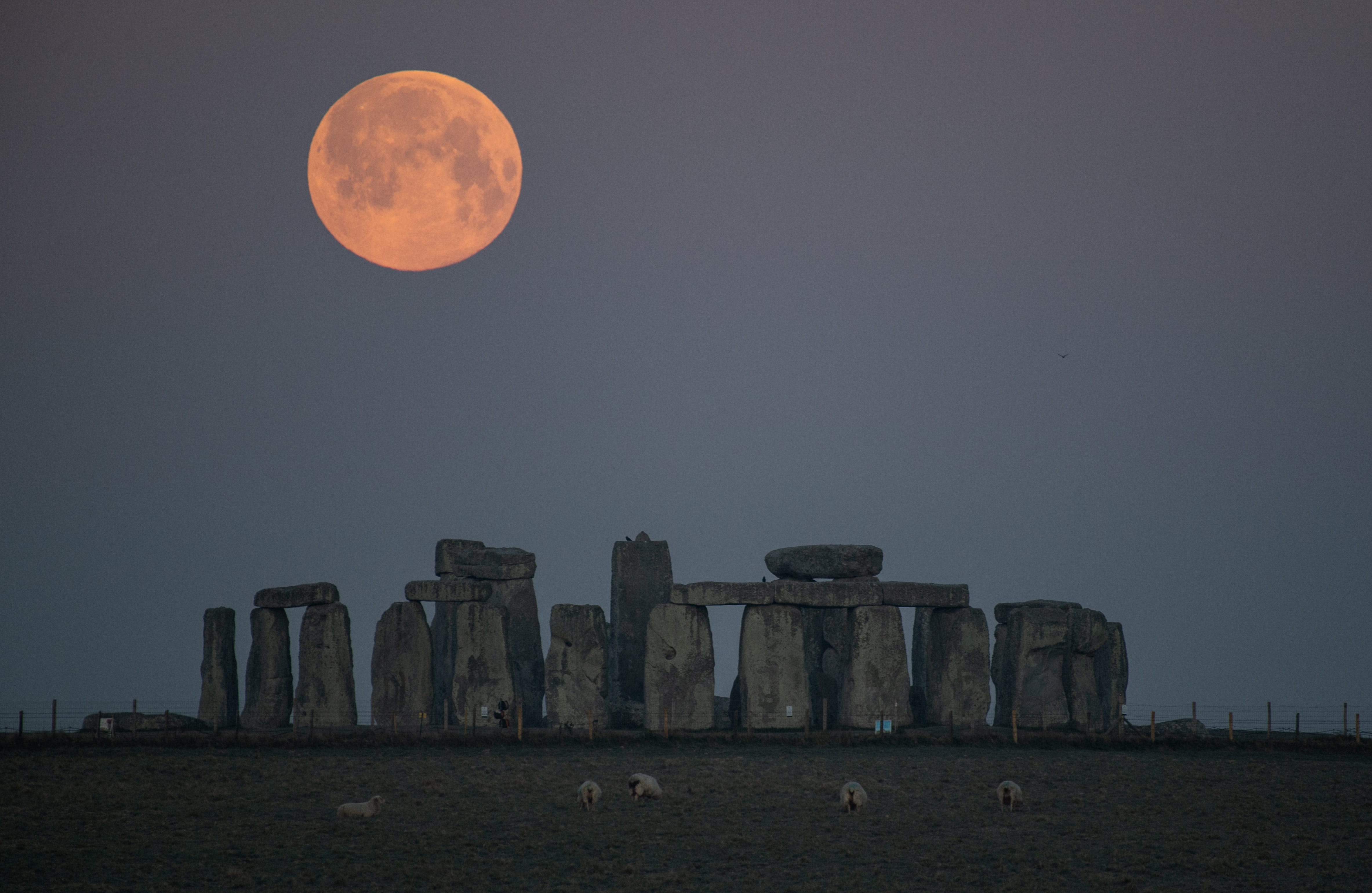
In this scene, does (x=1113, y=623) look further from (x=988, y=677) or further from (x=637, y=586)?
(x=637, y=586)

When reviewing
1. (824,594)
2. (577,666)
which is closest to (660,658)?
(577,666)

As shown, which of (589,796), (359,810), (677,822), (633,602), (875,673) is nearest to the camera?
(677,822)

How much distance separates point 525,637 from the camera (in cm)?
3284

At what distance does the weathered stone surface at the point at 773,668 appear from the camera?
29.6 metres

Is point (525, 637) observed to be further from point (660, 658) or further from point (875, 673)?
point (875, 673)

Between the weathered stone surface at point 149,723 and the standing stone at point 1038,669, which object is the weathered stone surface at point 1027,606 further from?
the weathered stone surface at point 149,723

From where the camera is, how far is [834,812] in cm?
2055

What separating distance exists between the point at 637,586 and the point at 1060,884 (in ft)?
55.3

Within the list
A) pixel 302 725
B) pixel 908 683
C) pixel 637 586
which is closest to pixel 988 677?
pixel 908 683

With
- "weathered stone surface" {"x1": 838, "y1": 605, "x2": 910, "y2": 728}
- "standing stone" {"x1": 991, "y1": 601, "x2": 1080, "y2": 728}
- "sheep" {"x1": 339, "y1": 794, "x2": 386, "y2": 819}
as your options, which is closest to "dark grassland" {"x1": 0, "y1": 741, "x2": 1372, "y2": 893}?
"sheep" {"x1": 339, "y1": 794, "x2": 386, "y2": 819}

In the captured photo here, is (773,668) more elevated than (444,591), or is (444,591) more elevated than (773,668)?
(444,591)

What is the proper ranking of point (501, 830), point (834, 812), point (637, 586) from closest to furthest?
point (501, 830) < point (834, 812) < point (637, 586)

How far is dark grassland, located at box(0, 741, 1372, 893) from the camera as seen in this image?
16.9m

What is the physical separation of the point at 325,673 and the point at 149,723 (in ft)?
11.7
